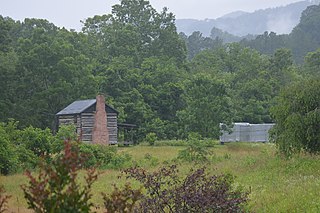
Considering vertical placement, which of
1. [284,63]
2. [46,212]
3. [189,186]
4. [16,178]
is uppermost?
[284,63]

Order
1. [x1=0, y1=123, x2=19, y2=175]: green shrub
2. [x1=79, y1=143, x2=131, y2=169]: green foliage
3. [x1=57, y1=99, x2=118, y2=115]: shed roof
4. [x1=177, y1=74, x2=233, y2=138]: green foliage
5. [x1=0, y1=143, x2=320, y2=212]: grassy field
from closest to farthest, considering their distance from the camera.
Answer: [x1=0, y1=143, x2=320, y2=212]: grassy field, [x1=0, y1=123, x2=19, y2=175]: green shrub, [x1=79, y1=143, x2=131, y2=169]: green foliage, [x1=57, y1=99, x2=118, y2=115]: shed roof, [x1=177, y1=74, x2=233, y2=138]: green foliage

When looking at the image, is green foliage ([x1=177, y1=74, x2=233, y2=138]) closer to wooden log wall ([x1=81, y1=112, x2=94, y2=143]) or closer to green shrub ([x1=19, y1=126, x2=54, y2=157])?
wooden log wall ([x1=81, y1=112, x2=94, y2=143])

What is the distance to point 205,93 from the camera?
41750mm

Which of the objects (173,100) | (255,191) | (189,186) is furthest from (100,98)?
(189,186)

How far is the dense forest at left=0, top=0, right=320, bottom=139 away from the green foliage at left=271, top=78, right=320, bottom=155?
45.3 ft

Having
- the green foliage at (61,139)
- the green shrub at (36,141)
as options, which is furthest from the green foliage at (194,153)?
the green shrub at (36,141)

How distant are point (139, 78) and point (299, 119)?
96.8 ft

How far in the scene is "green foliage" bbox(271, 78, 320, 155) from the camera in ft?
67.4

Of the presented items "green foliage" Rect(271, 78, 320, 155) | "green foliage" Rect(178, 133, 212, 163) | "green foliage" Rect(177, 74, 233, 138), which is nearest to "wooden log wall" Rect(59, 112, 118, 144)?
"green foliage" Rect(177, 74, 233, 138)

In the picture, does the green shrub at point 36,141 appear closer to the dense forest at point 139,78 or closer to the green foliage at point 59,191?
the dense forest at point 139,78

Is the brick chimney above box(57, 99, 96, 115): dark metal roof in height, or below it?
below

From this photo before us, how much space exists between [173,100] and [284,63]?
49.7ft

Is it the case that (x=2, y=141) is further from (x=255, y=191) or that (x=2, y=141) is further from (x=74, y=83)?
(x=74, y=83)

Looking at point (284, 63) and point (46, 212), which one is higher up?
point (284, 63)
